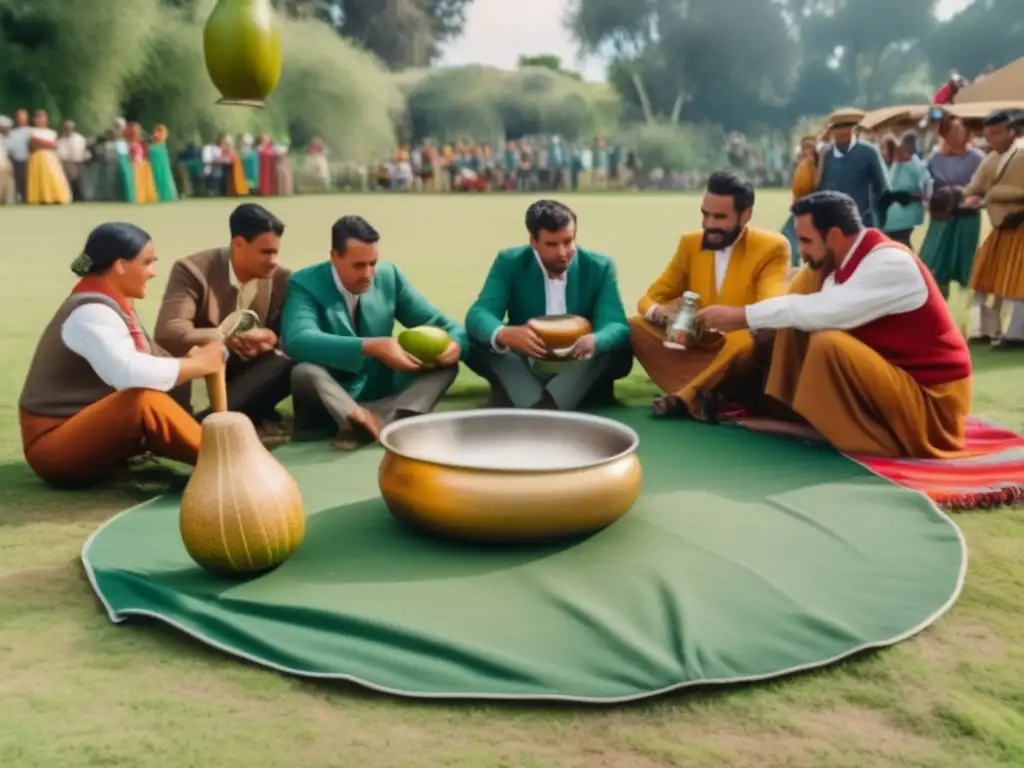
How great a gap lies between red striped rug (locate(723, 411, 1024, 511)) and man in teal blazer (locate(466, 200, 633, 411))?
3.56 feet

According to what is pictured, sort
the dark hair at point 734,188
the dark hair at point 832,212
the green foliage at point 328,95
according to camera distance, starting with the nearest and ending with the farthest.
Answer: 1. the dark hair at point 832,212
2. the dark hair at point 734,188
3. the green foliage at point 328,95

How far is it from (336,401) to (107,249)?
1.23 metres

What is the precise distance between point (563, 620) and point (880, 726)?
33.1 inches

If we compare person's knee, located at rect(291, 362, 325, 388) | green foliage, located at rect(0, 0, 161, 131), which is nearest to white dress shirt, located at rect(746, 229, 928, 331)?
person's knee, located at rect(291, 362, 325, 388)

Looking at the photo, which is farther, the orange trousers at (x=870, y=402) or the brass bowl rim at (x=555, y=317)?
the brass bowl rim at (x=555, y=317)

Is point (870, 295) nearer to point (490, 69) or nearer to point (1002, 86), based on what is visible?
point (1002, 86)

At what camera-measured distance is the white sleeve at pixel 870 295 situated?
427 centimetres

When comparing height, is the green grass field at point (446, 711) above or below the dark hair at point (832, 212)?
below

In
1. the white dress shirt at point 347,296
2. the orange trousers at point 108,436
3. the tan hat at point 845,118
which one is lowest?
the orange trousers at point 108,436

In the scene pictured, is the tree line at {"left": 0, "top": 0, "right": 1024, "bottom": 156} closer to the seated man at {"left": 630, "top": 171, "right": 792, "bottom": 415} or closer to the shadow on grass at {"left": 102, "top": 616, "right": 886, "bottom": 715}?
the seated man at {"left": 630, "top": 171, "right": 792, "bottom": 415}

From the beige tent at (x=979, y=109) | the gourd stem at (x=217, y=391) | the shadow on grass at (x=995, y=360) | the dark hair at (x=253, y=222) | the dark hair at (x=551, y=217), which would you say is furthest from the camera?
the beige tent at (x=979, y=109)

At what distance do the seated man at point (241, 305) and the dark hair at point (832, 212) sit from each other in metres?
2.22

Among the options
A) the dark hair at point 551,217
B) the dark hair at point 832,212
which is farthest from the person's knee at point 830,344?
the dark hair at point 551,217

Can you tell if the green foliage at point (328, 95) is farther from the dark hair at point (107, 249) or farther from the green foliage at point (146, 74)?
the dark hair at point (107, 249)
